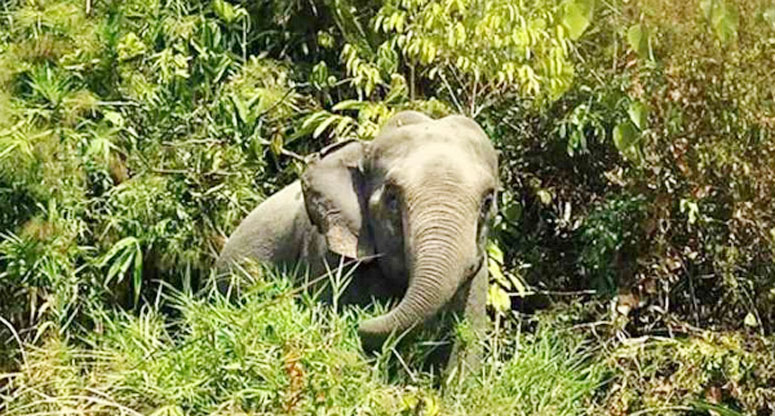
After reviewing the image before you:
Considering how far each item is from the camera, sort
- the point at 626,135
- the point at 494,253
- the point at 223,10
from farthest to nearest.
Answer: the point at 223,10, the point at 494,253, the point at 626,135

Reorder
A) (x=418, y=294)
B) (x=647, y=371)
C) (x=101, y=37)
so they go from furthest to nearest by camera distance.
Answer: (x=101, y=37)
(x=647, y=371)
(x=418, y=294)

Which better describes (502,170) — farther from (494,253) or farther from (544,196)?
(494,253)

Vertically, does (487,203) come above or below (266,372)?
above

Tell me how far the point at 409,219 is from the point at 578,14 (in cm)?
303

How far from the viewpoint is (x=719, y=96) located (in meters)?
7.68

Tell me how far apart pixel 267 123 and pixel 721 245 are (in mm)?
2351

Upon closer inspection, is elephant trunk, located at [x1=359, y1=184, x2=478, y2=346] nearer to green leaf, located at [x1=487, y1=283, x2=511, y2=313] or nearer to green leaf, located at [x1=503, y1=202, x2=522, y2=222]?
green leaf, located at [x1=487, y1=283, x2=511, y2=313]

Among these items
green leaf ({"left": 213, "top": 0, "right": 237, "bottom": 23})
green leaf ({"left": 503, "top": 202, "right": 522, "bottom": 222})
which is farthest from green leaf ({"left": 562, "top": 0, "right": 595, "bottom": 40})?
green leaf ({"left": 213, "top": 0, "right": 237, "bottom": 23})

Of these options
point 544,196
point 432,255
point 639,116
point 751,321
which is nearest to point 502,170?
point 544,196

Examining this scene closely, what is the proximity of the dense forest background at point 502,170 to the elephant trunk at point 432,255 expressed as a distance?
22 cm

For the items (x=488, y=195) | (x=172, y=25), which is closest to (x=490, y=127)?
(x=172, y=25)

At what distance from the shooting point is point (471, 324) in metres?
6.46

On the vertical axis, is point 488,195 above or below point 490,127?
above

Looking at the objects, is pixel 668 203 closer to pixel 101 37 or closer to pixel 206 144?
pixel 206 144
